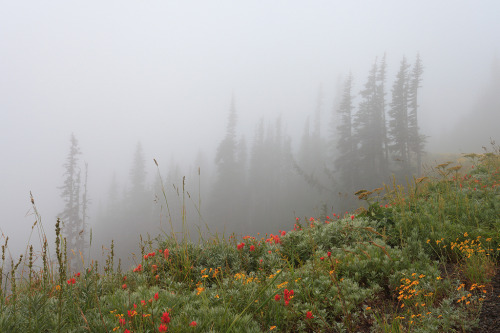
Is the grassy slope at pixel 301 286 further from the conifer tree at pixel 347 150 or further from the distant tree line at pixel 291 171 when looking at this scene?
the conifer tree at pixel 347 150

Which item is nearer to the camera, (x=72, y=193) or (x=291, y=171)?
(x=72, y=193)

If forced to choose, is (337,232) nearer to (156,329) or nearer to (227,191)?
(156,329)

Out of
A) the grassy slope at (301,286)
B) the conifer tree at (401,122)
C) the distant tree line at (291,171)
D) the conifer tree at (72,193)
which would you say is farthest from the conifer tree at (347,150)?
the conifer tree at (72,193)

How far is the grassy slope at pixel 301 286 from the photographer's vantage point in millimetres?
2385

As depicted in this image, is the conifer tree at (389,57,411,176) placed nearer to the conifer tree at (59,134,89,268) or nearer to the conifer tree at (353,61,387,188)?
the conifer tree at (353,61,387,188)

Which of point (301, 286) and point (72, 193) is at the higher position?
point (301, 286)

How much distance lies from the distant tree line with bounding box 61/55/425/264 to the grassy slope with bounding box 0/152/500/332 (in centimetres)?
1645

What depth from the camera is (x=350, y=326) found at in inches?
105

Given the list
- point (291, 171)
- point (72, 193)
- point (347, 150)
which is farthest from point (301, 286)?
point (291, 171)

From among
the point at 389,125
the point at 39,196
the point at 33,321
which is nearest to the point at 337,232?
the point at 33,321

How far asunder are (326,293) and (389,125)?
37.8 metres

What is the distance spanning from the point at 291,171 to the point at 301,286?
5687cm

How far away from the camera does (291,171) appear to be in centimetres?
5944

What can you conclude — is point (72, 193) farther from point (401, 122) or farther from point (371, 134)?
point (401, 122)
